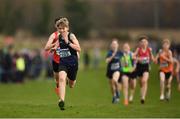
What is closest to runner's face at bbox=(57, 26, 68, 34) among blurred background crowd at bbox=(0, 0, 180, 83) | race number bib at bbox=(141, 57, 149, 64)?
race number bib at bbox=(141, 57, 149, 64)

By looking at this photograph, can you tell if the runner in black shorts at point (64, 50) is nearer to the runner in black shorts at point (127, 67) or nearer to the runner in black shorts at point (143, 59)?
the runner in black shorts at point (143, 59)

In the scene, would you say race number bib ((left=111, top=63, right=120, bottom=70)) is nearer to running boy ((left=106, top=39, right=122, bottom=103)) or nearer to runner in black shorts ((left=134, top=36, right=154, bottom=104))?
running boy ((left=106, top=39, right=122, bottom=103))

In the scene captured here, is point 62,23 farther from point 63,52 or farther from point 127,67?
point 127,67

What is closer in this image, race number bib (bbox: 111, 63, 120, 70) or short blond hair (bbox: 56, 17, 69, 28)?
short blond hair (bbox: 56, 17, 69, 28)

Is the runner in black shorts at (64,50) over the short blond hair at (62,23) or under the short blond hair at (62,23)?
under

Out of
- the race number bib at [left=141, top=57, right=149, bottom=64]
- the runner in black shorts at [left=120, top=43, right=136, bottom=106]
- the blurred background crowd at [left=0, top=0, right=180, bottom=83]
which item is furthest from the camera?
the blurred background crowd at [left=0, top=0, right=180, bottom=83]

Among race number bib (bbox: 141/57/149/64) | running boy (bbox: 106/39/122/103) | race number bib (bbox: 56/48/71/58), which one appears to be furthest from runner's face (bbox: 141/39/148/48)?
race number bib (bbox: 56/48/71/58)

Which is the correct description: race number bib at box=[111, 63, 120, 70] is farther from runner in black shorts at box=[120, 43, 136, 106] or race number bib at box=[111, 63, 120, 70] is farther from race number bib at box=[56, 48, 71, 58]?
race number bib at box=[56, 48, 71, 58]

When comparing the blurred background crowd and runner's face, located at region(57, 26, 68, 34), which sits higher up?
the blurred background crowd

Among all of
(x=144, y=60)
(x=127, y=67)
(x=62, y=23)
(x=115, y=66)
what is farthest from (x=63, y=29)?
(x=127, y=67)

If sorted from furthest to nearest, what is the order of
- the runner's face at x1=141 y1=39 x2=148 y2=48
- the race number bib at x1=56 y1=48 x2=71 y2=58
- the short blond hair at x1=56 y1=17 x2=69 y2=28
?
1. the runner's face at x1=141 y1=39 x2=148 y2=48
2. the race number bib at x1=56 y1=48 x2=71 y2=58
3. the short blond hair at x1=56 y1=17 x2=69 y2=28

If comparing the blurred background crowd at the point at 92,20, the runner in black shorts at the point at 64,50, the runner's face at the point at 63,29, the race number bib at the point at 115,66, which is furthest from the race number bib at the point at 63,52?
the blurred background crowd at the point at 92,20

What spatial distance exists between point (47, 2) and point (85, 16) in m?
8.03

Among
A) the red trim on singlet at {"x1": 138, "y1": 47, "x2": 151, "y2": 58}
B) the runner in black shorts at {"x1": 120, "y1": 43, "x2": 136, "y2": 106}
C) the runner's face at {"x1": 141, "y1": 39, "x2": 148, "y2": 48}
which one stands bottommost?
the runner in black shorts at {"x1": 120, "y1": 43, "x2": 136, "y2": 106}
